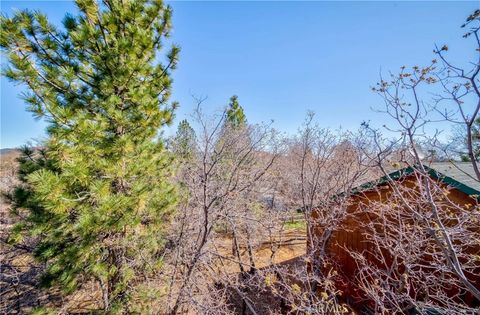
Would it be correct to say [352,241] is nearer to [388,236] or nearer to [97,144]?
[388,236]

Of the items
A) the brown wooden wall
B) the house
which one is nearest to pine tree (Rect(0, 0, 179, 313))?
the house

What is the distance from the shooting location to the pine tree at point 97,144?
4.11m

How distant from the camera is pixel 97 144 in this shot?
4.61 metres

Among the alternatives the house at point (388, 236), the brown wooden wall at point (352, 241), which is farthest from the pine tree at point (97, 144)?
the brown wooden wall at point (352, 241)

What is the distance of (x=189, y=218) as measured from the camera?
590cm

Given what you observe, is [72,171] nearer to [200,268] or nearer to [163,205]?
[163,205]

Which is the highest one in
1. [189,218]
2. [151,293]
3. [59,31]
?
[59,31]

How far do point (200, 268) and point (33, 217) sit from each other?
3623mm

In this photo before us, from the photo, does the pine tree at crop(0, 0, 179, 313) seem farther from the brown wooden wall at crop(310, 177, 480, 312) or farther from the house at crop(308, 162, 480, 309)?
the brown wooden wall at crop(310, 177, 480, 312)

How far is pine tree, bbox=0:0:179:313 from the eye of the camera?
4105 millimetres

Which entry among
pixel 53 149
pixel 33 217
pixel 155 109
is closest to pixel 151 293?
pixel 33 217

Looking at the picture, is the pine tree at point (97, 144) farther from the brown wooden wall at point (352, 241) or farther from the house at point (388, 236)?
the brown wooden wall at point (352, 241)

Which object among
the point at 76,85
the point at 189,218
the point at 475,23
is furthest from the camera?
the point at 189,218

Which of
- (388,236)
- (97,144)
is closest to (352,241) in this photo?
(388,236)
